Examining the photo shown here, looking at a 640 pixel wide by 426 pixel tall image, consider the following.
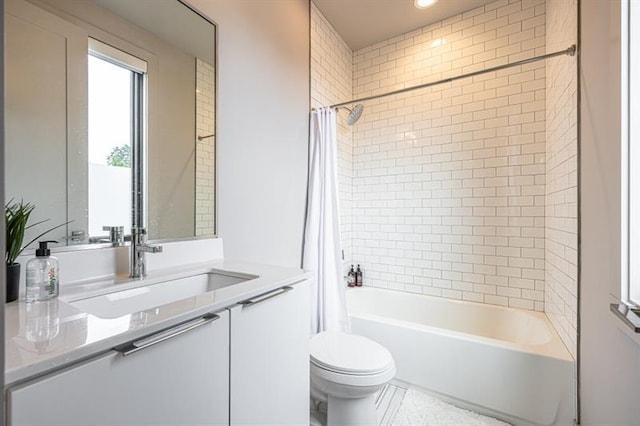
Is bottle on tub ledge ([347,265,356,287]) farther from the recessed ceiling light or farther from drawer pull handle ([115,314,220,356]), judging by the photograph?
the recessed ceiling light

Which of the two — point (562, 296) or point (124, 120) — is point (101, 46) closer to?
point (124, 120)

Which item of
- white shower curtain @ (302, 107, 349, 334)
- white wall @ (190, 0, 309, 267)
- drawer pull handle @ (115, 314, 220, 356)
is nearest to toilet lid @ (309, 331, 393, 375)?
white shower curtain @ (302, 107, 349, 334)

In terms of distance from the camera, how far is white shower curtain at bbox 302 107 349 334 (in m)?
2.14

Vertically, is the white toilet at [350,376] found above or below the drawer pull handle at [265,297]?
below

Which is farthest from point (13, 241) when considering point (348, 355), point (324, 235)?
point (324, 235)

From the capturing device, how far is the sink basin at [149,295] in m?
0.95

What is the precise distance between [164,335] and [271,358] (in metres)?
0.47

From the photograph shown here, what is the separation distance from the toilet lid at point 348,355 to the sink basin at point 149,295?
2.12ft

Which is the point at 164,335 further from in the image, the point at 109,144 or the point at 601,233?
the point at 601,233

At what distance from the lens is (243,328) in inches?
37.1

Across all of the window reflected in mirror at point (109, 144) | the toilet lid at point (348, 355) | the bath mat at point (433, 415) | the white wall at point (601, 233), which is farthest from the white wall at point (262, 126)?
the white wall at point (601, 233)

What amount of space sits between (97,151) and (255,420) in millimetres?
1132

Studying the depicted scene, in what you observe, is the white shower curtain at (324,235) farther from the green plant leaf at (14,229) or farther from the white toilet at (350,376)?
the green plant leaf at (14,229)

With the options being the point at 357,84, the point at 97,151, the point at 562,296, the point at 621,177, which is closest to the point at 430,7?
the point at 357,84
